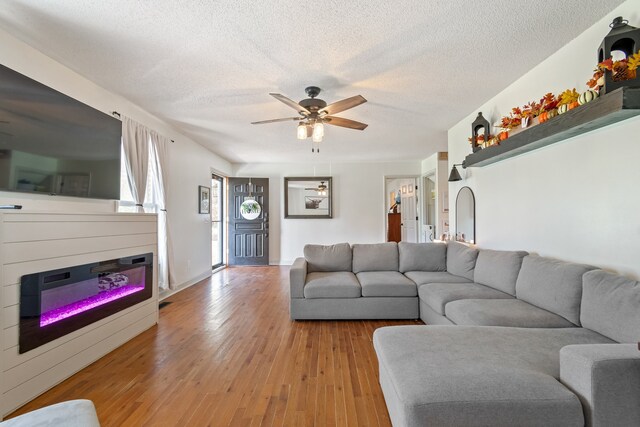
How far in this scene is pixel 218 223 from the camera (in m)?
6.62

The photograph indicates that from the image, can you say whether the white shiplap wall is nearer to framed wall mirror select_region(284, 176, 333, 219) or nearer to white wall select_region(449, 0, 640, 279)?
white wall select_region(449, 0, 640, 279)

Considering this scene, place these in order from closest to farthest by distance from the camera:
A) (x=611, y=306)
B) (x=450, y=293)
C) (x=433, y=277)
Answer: (x=611, y=306), (x=450, y=293), (x=433, y=277)

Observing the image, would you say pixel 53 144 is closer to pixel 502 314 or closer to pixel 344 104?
pixel 344 104

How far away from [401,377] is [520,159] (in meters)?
2.57

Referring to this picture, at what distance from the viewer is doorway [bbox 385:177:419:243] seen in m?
6.93

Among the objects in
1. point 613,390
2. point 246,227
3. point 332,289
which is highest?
point 246,227

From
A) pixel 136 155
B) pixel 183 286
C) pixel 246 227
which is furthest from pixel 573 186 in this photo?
pixel 246 227

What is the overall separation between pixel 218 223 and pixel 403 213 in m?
4.73

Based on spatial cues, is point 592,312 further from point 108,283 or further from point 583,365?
point 108,283

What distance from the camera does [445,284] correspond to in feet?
9.57

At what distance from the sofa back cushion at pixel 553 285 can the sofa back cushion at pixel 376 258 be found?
4.94 ft

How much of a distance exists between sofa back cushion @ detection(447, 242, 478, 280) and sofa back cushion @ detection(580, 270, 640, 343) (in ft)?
4.23

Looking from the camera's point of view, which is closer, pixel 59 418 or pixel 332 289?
pixel 59 418

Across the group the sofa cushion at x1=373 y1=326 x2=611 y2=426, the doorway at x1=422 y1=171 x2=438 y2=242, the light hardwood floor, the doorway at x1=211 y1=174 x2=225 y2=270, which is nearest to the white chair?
the light hardwood floor
